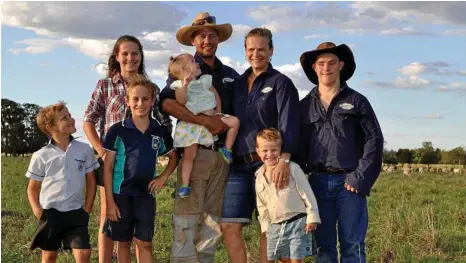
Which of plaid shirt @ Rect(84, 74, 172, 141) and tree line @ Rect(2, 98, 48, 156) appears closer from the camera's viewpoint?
plaid shirt @ Rect(84, 74, 172, 141)

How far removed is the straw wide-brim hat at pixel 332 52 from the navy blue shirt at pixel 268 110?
333mm

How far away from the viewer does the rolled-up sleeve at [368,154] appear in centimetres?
515

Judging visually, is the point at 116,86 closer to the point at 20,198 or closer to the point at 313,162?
the point at 313,162

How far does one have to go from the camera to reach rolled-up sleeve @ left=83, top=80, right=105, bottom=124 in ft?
19.1

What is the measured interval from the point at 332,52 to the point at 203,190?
1.72 metres

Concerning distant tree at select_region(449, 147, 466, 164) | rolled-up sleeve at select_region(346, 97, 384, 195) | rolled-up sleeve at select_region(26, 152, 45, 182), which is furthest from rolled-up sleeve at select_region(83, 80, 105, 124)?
distant tree at select_region(449, 147, 466, 164)

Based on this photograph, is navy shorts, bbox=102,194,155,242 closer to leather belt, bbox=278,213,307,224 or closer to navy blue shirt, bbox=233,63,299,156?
navy blue shirt, bbox=233,63,299,156

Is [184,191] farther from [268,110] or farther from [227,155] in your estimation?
[268,110]

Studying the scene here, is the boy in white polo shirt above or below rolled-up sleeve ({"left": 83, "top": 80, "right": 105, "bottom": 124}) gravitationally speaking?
below

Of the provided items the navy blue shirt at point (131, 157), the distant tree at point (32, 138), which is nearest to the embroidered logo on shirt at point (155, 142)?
the navy blue shirt at point (131, 157)

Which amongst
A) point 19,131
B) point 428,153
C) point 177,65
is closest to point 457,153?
point 428,153

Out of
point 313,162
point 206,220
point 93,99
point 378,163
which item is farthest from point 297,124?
point 93,99

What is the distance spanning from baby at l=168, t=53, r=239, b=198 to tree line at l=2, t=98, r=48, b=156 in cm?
4094

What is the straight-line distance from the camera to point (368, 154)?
17.1ft
